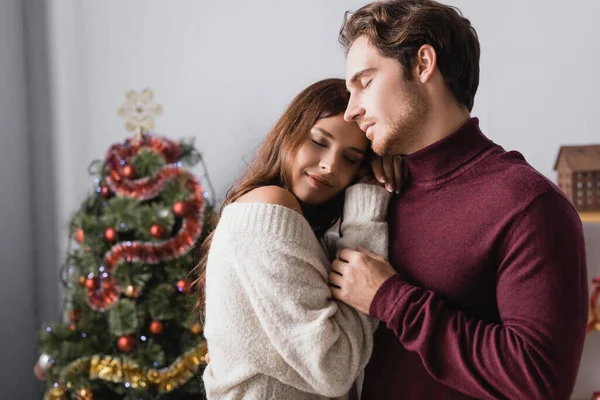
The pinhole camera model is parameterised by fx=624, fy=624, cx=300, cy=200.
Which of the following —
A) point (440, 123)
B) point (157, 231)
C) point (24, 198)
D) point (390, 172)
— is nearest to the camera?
point (440, 123)

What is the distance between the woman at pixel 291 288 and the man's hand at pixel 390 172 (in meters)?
0.02

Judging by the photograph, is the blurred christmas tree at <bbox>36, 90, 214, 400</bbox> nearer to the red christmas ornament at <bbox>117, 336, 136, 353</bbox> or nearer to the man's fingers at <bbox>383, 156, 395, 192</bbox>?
the red christmas ornament at <bbox>117, 336, 136, 353</bbox>

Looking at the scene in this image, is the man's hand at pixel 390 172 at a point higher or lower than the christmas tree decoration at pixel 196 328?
higher

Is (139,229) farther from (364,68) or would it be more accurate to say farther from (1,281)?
(364,68)

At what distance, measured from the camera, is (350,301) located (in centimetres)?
120

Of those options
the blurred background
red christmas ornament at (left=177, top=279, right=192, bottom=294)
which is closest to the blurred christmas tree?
red christmas ornament at (left=177, top=279, right=192, bottom=294)

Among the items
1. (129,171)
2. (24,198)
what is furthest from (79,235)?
(24,198)

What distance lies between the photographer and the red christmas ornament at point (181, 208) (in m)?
2.55

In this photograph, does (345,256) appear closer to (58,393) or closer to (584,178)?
(584,178)

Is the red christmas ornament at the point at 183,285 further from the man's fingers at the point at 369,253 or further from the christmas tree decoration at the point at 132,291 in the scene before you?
the man's fingers at the point at 369,253

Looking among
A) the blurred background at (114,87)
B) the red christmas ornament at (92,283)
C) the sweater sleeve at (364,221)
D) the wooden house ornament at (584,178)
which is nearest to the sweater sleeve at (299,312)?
the sweater sleeve at (364,221)

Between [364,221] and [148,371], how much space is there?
158cm

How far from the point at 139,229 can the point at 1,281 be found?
1165 mm

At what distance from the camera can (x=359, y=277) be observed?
1.20m
